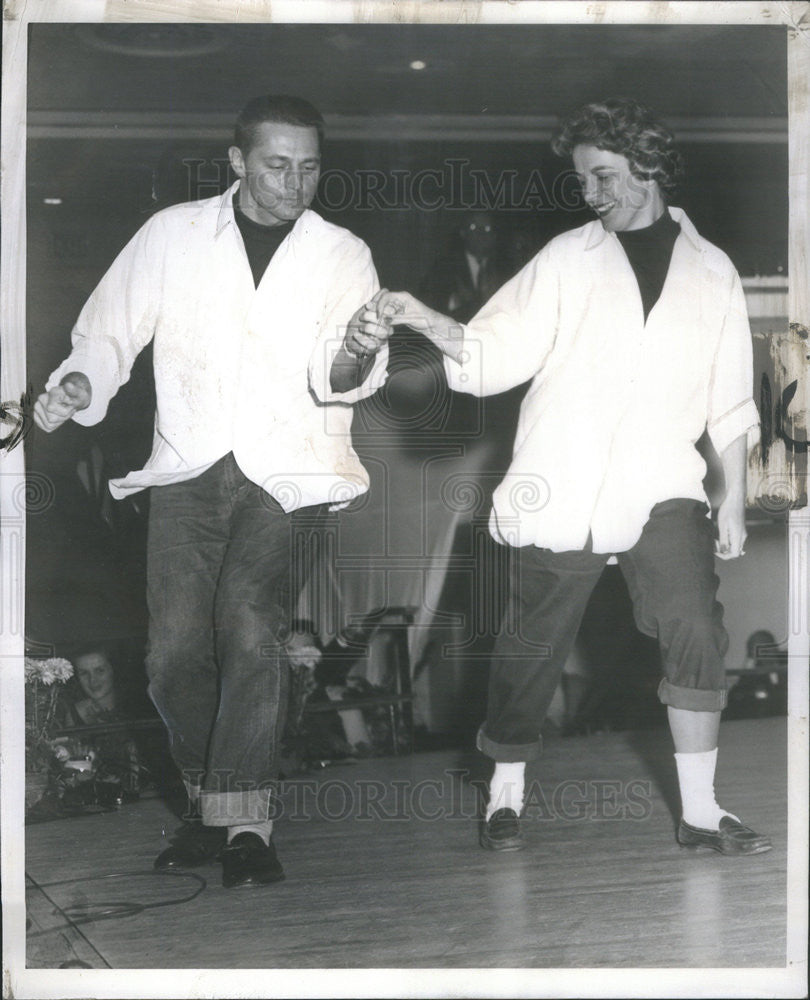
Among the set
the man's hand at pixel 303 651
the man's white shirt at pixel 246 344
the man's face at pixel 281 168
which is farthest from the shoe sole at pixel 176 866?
the man's face at pixel 281 168

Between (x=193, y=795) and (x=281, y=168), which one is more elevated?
(x=281, y=168)

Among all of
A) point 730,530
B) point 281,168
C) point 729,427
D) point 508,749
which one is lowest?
point 508,749

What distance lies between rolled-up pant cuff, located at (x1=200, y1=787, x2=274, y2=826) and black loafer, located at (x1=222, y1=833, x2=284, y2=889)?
0.04 m

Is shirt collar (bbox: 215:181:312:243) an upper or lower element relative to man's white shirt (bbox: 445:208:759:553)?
upper

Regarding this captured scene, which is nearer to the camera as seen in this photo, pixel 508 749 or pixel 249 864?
pixel 249 864

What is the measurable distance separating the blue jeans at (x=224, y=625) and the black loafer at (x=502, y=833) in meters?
0.51

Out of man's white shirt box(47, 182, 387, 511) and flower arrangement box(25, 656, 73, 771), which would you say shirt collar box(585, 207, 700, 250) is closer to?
man's white shirt box(47, 182, 387, 511)

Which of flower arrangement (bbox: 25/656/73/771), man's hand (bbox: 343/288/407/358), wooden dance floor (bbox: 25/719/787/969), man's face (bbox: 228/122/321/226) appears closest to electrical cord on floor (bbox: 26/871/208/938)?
wooden dance floor (bbox: 25/719/787/969)

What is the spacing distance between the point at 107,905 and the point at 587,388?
63.3 inches

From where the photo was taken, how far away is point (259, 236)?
261 cm

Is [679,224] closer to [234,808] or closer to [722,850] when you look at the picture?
[722,850]

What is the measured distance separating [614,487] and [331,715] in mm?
853

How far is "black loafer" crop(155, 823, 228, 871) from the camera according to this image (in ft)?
8.42

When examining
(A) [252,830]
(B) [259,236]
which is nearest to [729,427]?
(B) [259,236]
